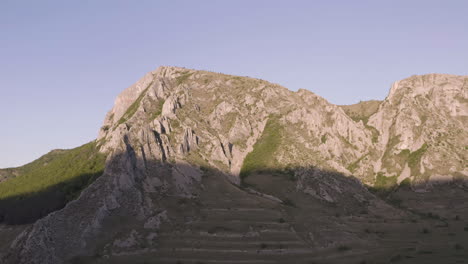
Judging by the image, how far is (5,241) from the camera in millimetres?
85938

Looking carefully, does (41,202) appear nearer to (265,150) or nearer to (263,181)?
(263,181)

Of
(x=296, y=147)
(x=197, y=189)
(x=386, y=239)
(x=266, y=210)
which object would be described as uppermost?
(x=296, y=147)

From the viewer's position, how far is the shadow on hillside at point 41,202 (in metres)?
93.4

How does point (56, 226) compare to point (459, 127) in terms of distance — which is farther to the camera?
point (459, 127)

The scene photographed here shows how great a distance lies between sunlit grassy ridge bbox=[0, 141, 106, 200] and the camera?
9838cm

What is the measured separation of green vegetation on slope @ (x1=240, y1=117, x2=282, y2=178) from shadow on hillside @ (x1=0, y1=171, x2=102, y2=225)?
4326 centimetres

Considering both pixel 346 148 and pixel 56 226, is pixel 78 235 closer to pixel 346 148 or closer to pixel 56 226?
pixel 56 226

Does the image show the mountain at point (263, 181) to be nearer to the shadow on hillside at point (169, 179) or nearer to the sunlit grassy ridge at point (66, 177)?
the shadow on hillside at point (169, 179)

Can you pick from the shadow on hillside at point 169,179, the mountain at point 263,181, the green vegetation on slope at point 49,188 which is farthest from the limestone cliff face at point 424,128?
the green vegetation on slope at point 49,188

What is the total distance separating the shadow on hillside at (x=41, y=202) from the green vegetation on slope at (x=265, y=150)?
142ft

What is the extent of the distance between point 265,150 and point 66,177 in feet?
185

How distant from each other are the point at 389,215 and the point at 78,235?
244 ft

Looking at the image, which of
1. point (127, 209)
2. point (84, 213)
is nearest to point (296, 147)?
point (127, 209)

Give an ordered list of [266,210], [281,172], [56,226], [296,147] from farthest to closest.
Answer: [296,147] < [281,172] < [266,210] < [56,226]
